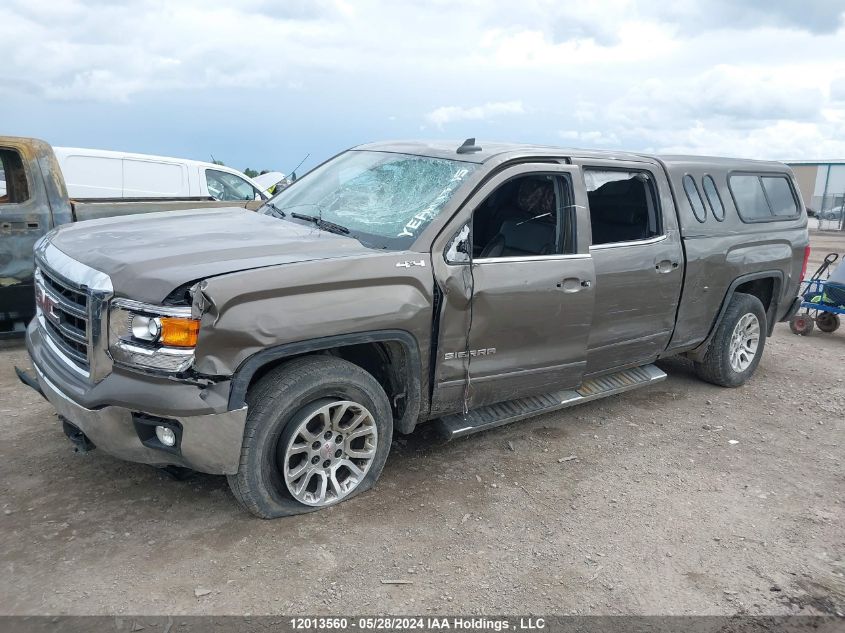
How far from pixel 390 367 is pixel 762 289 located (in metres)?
4.18

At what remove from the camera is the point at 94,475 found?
385cm

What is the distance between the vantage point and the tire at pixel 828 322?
28.0ft

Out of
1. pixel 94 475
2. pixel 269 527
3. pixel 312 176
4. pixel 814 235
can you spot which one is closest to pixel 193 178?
pixel 312 176

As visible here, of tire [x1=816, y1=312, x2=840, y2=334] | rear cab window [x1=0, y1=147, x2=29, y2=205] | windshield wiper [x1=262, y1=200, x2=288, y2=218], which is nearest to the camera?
windshield wiper [x1=262, y1=200, x2=288, y2=218]

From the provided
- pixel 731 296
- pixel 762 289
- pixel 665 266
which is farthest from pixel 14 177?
pixel 762 289

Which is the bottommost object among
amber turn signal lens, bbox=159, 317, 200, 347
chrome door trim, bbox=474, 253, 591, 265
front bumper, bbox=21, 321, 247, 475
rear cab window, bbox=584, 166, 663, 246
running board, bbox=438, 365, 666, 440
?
running board, bbox=438, 365, 666, 440

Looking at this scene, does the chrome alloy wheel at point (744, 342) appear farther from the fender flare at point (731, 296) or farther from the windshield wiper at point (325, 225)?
the windshield wiper at point (325, 225)

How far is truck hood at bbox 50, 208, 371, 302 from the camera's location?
3.04 metres

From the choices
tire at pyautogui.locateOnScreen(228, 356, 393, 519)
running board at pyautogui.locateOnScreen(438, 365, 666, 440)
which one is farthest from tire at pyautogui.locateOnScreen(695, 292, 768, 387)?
tire at pyautogui.locateOnScreen(228, 356, 393, 519)

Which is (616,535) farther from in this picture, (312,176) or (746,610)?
(312,176)

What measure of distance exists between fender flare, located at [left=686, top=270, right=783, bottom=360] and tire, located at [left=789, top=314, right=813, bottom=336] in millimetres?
2445

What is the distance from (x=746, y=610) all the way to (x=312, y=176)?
377 cm

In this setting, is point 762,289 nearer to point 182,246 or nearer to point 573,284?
point 573,284

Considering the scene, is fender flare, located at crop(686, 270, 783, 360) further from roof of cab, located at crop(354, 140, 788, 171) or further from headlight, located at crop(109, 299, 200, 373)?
headlight, located at crop(109, 299, 200, 373)
